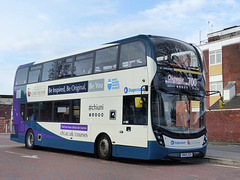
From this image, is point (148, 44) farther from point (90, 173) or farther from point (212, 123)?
point (212, 123)

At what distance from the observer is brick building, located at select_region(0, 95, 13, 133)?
53156 millimetres

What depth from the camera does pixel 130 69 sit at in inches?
462

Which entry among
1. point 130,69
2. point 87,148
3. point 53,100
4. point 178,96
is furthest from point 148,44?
point 53,100

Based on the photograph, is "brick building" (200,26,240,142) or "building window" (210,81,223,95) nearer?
"brick building" (200,26,240,142)

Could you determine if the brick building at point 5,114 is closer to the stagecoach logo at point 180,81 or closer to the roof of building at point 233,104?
the roof of building at point 233,104

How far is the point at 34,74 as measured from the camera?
56.8 feet

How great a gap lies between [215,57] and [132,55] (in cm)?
2132

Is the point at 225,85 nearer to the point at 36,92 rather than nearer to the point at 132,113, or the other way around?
the point at 36,92

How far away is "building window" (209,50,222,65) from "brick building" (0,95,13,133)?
35.1 meters

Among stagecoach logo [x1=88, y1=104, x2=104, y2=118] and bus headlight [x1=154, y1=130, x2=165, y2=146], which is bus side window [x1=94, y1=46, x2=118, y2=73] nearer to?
stagecoach logo [x1=88, y1=104, x2=104, y2=118]

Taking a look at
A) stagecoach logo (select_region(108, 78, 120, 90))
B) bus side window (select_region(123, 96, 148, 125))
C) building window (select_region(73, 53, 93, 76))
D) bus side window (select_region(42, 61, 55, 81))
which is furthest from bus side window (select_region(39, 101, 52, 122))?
bus side window (select_region(123, 96, 148, 125))

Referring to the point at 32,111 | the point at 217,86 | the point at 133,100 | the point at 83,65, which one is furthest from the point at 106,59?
the point at 217,86

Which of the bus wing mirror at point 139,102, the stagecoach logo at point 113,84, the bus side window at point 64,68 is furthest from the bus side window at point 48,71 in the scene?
the bus wing mirror at point 139,102

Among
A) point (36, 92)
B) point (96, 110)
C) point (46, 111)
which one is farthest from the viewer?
point (36, 92)
